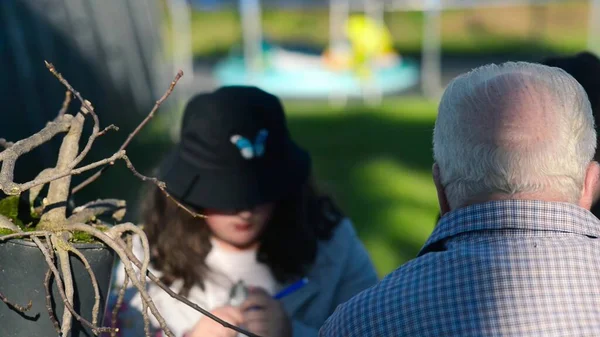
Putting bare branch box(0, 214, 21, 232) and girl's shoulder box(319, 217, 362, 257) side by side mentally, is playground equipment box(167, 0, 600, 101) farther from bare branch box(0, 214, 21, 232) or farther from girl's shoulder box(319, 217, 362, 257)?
bare branch box(0, 214, 21, 232)

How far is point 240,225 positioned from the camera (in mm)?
2477

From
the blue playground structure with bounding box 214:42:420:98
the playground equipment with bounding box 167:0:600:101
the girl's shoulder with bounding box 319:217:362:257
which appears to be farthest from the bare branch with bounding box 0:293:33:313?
the playground equipment with bounding box 167:0:600:101

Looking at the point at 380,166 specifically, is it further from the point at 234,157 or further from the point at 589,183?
the point at 589,183

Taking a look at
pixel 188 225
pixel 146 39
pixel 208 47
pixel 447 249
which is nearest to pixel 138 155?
pixel 146 39

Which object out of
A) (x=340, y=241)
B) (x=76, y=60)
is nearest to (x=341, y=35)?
(x=76, y=60)

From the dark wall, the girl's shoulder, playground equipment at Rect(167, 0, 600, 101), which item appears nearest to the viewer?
the girl's shoulder

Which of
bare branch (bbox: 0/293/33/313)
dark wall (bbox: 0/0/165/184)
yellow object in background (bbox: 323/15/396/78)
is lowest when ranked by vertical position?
yellow object in background (bbox: 323/15/396/78)

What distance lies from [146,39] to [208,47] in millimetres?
10699

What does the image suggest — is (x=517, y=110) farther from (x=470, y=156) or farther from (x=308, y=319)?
(x=308, y=319)

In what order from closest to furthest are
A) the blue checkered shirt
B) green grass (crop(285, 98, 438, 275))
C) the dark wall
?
the blue checkered shirt, the dark wall, green grass (crop(285, 98, 438, 275))

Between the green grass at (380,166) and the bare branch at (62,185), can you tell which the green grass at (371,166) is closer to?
the green grass at (380,166)

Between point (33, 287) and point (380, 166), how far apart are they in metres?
6.28

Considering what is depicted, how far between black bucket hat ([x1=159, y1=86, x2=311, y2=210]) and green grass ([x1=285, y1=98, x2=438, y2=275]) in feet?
1.55

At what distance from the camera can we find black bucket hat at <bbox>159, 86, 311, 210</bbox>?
2.42 metres
